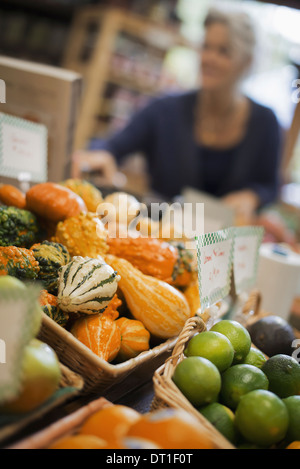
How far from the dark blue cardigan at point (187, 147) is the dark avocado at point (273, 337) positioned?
169 cm

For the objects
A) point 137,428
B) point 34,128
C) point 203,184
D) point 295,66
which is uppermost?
point 295,66

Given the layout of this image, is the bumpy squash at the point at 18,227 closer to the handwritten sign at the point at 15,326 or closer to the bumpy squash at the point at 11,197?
the bumpy squash at the point at 11,197

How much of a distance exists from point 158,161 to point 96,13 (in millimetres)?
2471

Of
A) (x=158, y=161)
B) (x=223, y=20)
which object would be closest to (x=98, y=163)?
(x=158, y=161)

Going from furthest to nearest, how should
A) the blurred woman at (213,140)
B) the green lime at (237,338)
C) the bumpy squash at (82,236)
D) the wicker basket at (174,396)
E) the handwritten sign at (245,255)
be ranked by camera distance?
the blurred woman at (213,140) → the handwritten sign at (245,255) → the bumpy squash at (82,236) → the green lime at (237,338) → the wicker basket at (174,396)

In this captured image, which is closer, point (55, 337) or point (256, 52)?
point (55, 337)

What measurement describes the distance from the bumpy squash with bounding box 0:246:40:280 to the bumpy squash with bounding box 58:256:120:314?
0.21ft

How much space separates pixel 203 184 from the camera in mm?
2859

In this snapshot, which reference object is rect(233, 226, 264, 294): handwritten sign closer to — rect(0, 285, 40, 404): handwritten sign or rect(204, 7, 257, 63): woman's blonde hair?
rect(0, 285, 40, 404): handwritten sign

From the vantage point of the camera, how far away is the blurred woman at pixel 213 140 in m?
2.67

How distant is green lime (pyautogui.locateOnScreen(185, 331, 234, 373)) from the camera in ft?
2.79

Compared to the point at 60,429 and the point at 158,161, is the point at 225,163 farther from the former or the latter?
the point at 60,429

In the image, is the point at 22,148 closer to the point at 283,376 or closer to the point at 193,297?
the point at 193,297

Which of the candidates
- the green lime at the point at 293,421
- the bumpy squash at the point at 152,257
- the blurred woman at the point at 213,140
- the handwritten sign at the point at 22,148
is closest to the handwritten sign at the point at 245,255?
the bumpy squash at the point at 152,257
